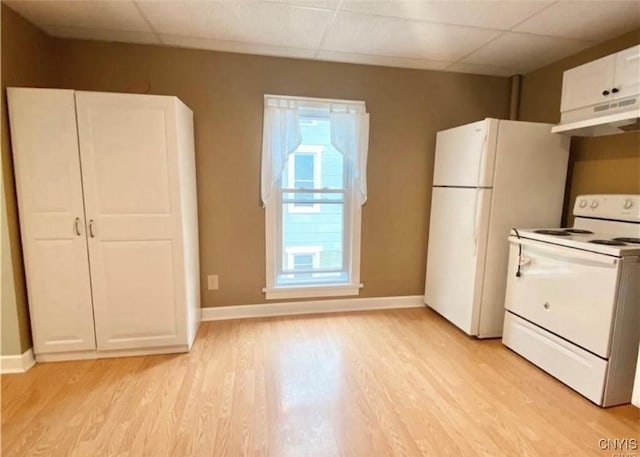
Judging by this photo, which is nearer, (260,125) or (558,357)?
(558,357)

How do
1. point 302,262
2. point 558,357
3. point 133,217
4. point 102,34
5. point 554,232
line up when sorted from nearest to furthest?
point 558,357, point 133,217, point 554,232, point 102,34, point 302,262

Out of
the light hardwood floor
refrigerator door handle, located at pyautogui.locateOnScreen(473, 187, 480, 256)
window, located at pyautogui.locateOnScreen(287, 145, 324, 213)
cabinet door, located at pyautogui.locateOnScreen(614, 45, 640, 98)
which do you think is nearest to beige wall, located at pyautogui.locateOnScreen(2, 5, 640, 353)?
window, located at pyautogui.locateOnScreen(287, 145, 324, 213)

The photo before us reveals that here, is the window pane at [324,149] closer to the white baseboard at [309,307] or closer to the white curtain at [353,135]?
the white curtain at [353,135]

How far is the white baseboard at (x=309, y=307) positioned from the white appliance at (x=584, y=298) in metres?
1.03

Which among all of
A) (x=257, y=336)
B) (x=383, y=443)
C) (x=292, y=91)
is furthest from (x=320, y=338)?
(x=292, y=91)

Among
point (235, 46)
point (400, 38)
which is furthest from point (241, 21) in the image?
point (400, 38)

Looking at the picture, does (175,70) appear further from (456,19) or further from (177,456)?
(177,456)

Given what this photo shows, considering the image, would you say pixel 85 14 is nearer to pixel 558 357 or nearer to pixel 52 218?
pixel 52 218

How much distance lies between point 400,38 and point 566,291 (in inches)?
82.0

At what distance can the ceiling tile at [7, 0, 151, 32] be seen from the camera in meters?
2.07

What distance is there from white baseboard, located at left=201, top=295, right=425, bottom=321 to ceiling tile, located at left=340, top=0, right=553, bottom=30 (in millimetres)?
2406

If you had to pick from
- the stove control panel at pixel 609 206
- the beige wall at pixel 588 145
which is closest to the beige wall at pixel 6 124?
the stove control panel at pixel 609 206

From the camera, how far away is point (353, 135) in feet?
9.98

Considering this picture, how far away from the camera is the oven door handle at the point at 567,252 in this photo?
186cm
